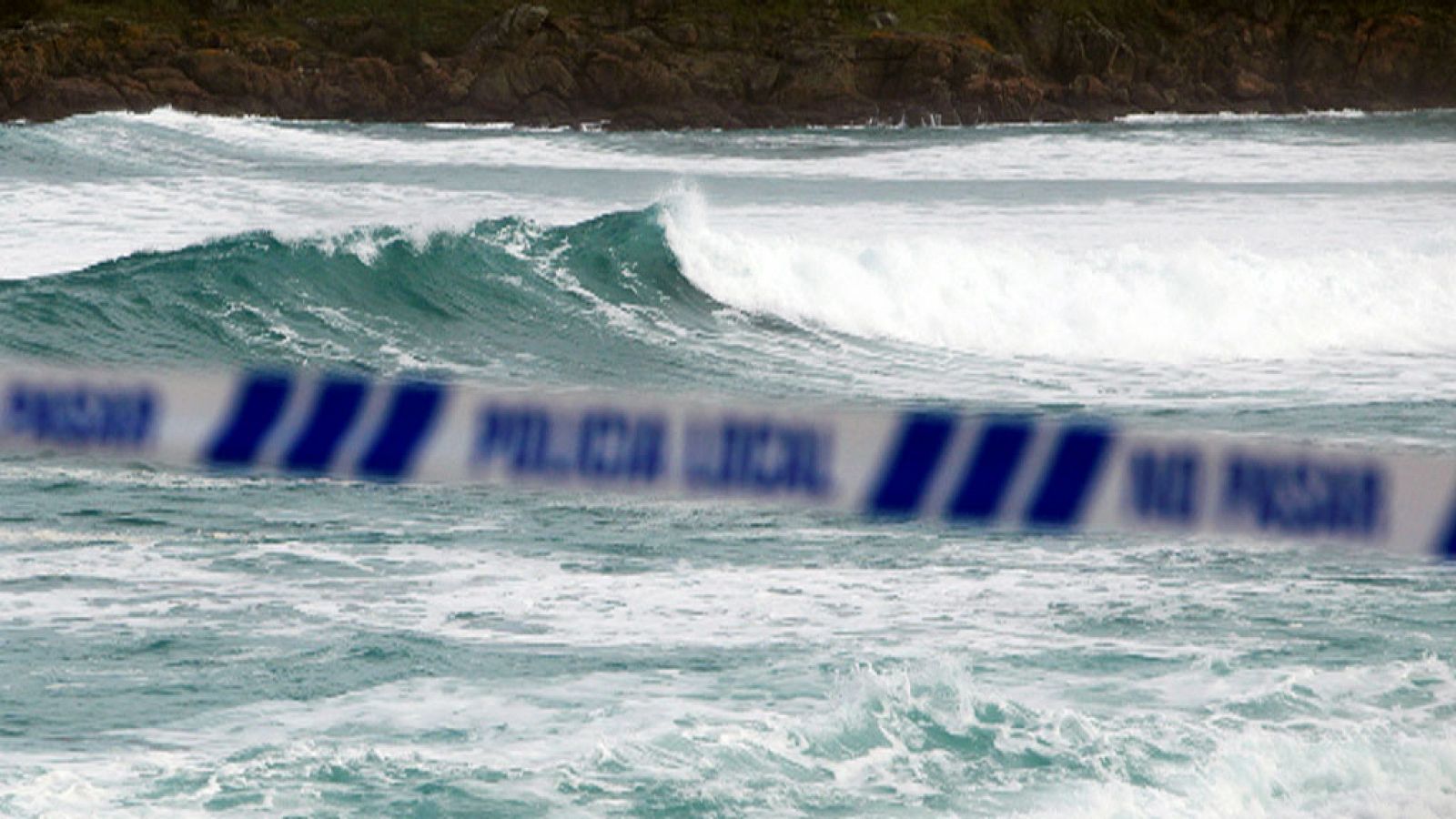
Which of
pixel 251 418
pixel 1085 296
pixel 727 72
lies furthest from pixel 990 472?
pixel 727 72

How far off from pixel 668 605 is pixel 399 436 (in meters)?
4.16

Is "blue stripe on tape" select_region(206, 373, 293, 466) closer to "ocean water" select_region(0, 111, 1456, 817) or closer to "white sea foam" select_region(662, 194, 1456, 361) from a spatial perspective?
"ocean water" select_region(0, 111, 1456, 817)

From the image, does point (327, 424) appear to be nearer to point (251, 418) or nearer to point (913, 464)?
point (251, 418)

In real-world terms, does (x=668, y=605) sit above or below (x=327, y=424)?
below

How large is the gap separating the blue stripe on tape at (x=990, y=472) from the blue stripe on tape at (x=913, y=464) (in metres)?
0.05

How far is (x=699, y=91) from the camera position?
78.1 m

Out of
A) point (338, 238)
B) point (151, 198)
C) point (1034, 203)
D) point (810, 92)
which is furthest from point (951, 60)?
point (338, 238)

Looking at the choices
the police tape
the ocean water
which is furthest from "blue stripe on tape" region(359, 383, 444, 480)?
the ocean water

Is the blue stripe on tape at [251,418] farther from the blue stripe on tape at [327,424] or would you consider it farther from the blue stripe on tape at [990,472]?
the blue stripe on tape at [990,472]

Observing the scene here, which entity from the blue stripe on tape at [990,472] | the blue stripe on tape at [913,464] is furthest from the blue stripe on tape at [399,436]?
the blue stripe on tape at [990,472]

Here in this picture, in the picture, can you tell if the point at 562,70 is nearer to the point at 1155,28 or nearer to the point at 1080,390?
the point at 1155,28

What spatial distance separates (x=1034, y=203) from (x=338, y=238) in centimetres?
1965

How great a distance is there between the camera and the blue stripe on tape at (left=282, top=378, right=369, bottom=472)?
11.4 ft

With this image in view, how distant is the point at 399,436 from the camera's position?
352 centimetres
